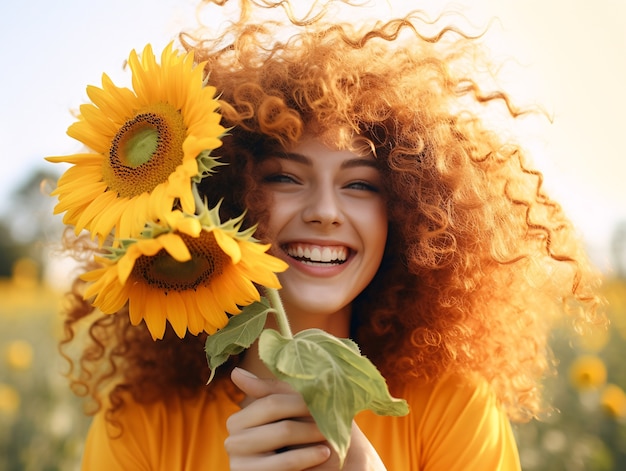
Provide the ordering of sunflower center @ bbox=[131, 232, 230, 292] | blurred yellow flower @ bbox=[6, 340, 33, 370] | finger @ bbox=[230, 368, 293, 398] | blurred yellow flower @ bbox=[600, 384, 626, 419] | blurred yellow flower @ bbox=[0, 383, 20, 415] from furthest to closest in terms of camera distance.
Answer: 1. blurred yellow flower @ bbox=[6, 340, 33, 370]
2. blurred yellow flower @ bbox=[0, 383, 20, 415]
3. blurred yellow flower @ bbox=[600, 384, 626, 419]
4. finger @ bbox=[230, 368, 293, 398]
5. sunflower center @ bbox=[131, 232, 230, 292]

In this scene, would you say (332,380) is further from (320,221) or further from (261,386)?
(320,221)

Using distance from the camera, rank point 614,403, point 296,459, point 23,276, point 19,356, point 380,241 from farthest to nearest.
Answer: point 23,276, point 19,356, point 614,403, point 380,241, point 296,459

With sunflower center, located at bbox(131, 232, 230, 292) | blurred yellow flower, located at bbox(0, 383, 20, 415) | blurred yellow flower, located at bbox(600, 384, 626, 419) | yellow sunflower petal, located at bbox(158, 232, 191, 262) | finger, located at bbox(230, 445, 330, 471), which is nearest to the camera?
yellow sunflower petal, located at bbox(158, 232, 191, 262)

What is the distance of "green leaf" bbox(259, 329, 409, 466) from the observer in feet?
4.11

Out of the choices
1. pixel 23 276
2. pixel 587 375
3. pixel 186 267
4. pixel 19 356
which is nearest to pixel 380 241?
pixel 186 267

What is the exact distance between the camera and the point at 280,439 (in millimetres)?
1475

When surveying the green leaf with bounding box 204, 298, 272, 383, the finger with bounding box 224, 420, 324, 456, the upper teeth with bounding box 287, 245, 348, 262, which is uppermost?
the upper teeth with bounding box 287, 245, 348, 262

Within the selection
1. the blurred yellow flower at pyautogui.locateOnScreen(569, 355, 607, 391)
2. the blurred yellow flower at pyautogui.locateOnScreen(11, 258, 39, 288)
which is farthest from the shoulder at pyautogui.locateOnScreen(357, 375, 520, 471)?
the blurred yellow flower at pyautogui.locateOnScreen(11, 258, 39, 288)

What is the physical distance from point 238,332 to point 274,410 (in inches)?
8.7

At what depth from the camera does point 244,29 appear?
6.66ft

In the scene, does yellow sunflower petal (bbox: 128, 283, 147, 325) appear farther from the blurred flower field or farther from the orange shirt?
the blurred flower field

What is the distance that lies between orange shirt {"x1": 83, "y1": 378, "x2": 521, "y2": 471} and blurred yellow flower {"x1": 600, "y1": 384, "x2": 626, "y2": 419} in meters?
1.75

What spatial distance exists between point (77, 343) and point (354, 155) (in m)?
3.11

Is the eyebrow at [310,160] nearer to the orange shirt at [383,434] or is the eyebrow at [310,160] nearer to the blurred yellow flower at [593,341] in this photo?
the orange shirt at [383,434]
